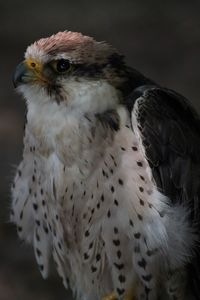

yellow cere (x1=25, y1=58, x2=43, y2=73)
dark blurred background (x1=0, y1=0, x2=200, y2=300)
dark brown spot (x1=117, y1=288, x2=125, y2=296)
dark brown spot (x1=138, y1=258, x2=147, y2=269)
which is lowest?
dark blurred background (x1=0, y1=0, x2=200, y2=300)

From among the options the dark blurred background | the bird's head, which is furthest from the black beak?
the dark blurred background

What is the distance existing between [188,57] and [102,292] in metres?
4.93

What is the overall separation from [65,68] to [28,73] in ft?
0.62

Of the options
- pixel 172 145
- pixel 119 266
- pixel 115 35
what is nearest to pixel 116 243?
pixel 119 266

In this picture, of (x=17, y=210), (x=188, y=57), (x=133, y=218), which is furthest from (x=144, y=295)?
(x=188, y=57)

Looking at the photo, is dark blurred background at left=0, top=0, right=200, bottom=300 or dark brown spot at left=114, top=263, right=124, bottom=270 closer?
dark brown spot at left=114, top=263, right=124, bottom=270

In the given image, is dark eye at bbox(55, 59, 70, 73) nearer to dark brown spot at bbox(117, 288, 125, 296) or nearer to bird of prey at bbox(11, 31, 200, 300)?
bird of prey at bbox(11, 31, 200, 300)

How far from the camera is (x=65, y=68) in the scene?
4.75m

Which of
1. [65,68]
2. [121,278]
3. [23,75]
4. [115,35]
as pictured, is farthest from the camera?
[115,35]

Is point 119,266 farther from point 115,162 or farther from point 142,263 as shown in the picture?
point 115,162

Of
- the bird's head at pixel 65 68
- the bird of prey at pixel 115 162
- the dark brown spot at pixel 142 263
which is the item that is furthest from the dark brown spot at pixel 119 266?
the bird's head at pixel 65 68

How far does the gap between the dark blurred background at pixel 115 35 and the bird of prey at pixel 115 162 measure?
291 centimetres

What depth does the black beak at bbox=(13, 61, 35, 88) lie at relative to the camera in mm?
4820

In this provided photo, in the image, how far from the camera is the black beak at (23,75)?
15.8 feet
